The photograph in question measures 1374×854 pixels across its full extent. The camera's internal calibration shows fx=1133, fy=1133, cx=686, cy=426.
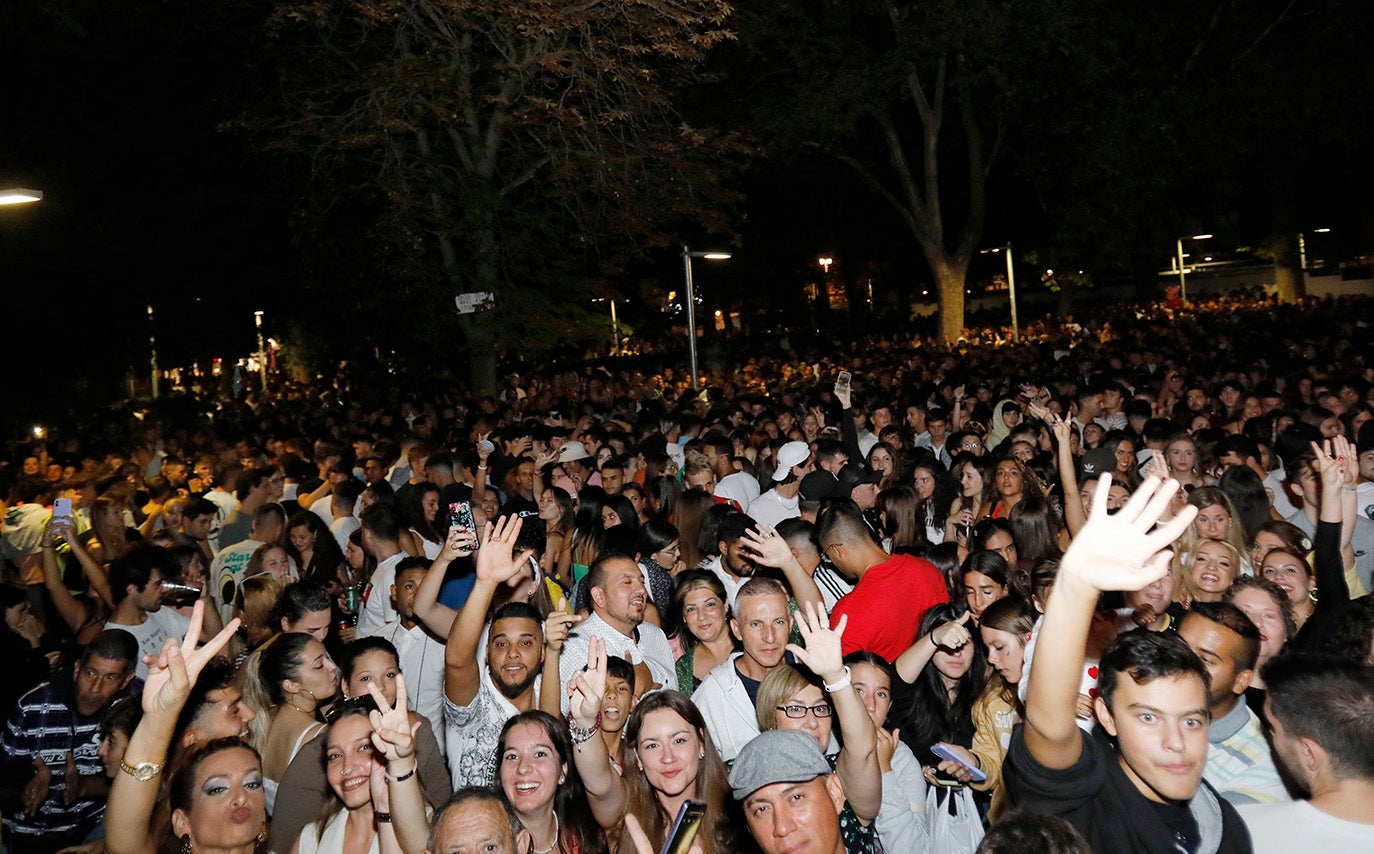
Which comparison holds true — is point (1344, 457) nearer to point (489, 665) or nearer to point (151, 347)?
point (489, 665)

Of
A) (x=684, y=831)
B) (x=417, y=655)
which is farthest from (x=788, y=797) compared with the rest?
(x=417, y=655)

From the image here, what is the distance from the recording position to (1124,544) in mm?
2859

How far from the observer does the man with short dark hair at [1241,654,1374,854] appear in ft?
10.2

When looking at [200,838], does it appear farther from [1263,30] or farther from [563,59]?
[1263,30]

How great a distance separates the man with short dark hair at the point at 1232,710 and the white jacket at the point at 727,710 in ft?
5.65

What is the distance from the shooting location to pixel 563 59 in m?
19.7

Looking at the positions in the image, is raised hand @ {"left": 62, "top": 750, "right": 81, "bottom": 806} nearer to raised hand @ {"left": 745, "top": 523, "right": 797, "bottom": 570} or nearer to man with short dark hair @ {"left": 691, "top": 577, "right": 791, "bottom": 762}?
man with short dark hair @ {"left": 691, "top": 577, "right": 791, "bottom": 762}

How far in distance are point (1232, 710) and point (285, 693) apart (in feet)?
12.4

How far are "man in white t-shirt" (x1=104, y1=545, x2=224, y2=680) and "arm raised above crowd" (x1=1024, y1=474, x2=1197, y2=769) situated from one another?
5.15m

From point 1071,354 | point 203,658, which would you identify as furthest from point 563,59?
point 203,658

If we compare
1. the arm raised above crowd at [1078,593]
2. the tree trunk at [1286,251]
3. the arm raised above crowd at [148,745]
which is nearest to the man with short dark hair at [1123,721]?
the arm raised above crowd at [1078,593]

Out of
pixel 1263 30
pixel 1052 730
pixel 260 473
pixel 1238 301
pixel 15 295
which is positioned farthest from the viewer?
pixel 1238 301

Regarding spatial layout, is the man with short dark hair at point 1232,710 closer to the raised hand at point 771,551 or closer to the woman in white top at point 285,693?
the raised hand at point 771,551

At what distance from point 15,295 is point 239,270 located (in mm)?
6110
